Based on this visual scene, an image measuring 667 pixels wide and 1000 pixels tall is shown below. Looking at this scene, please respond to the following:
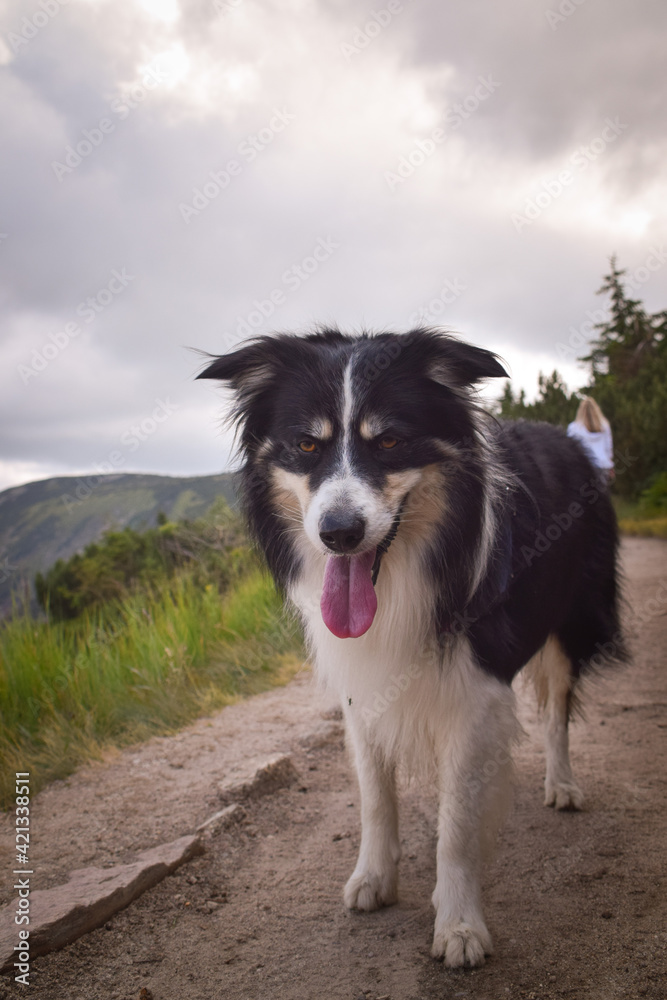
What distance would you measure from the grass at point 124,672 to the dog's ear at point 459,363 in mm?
1660

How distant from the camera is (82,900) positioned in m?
2.50

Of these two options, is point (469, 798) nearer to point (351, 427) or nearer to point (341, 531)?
point (341, 531)

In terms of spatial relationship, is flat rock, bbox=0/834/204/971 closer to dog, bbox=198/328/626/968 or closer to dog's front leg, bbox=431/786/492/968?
A: dog, bbox=198/328/626/968

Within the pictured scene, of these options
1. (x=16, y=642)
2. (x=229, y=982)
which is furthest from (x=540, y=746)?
(x=16, y=642)

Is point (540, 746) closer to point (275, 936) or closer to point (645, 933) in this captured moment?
point (645, 933)

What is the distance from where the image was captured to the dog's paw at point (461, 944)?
2.25 m

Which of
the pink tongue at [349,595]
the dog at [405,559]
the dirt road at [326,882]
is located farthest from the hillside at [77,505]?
the pink tongue at [349,595]

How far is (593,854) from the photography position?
288 centimetres

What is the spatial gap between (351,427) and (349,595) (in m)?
0.65

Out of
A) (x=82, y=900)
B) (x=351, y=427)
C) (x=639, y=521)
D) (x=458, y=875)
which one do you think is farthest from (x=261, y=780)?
(x=639, y=521)

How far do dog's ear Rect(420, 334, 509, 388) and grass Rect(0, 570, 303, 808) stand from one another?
1.66 meters

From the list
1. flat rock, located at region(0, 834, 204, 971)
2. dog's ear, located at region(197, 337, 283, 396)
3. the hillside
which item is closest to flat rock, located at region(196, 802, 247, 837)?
flat rock, located at region(0, 834, 204, 971)

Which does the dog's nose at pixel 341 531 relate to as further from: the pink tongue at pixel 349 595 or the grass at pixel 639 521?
the grass at pixel 639 521

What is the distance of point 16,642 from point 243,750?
7.00 feet
